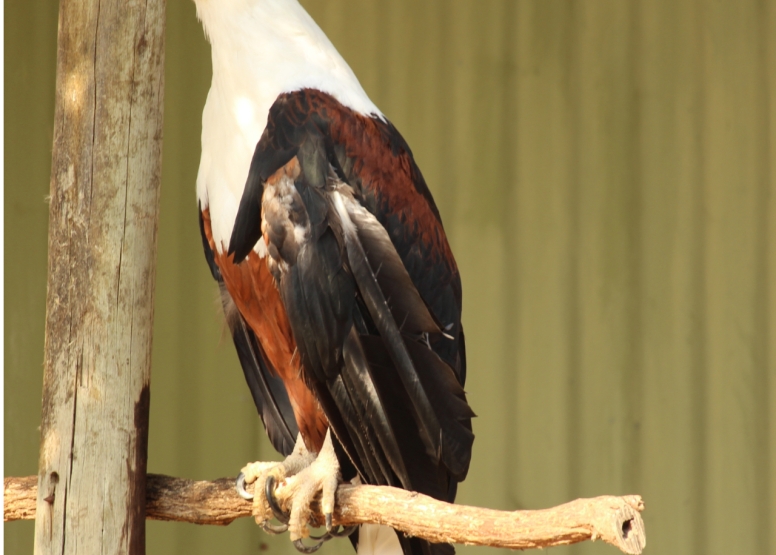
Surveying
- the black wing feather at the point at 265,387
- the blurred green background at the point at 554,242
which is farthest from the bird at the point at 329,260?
the blurred green background at the point at 554,242

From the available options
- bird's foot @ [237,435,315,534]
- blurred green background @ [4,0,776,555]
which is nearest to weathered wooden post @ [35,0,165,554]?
bird's foot @ [237,435,315,534]

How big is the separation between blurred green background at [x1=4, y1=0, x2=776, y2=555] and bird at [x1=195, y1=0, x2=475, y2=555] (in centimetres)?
125

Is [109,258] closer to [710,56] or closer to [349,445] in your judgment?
[349,445]

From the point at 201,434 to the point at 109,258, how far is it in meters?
1.66

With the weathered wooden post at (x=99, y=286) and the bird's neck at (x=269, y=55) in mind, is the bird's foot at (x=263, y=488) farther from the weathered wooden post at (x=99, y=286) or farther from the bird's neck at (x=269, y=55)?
the bird's neck at (x=269, y=55)

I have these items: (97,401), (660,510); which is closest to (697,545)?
(660,510)

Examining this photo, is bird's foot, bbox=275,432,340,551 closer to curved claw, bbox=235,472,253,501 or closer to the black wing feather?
curved claw, bbox=235,472,253,501

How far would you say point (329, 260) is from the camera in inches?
71.5

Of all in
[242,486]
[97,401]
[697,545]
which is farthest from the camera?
[697,545]

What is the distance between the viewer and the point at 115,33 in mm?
1842

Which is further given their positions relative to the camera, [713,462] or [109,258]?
[713,462]

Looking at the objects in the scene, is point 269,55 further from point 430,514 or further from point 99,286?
point 430,514

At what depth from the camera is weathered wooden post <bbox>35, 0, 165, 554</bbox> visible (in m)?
1.81

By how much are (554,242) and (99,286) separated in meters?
1.95
